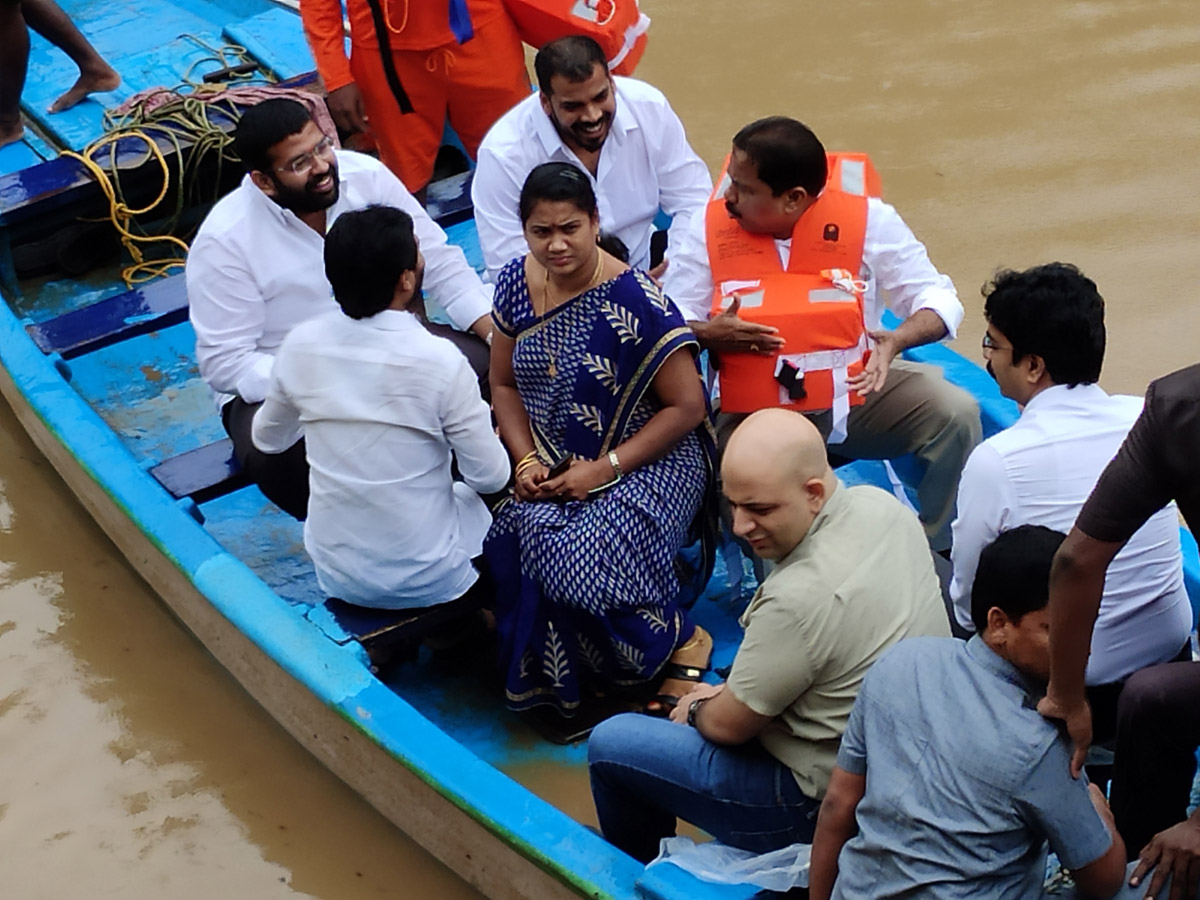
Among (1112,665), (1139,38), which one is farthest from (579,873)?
(1139,38)

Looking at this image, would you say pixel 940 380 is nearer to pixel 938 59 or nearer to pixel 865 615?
pixel 865 615

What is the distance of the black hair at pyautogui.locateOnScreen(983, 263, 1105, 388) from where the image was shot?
2.56 metres

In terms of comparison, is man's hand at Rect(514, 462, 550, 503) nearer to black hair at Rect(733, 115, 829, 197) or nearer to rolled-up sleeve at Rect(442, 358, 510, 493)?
rolled-up sleeve at Rect(442, 358, 510, 493)

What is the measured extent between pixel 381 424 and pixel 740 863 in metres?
1.11

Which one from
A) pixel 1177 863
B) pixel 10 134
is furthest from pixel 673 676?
pixel 10 134

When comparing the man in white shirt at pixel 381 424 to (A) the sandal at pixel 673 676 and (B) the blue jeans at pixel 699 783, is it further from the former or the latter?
(B) the blue jeans at pixel 699 783

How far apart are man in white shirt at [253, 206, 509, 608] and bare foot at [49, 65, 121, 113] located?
280cm

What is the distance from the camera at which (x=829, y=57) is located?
6590mm

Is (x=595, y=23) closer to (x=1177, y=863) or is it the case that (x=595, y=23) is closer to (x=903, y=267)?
(x=903, y=267)

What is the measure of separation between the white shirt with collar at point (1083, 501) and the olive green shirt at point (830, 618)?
0.30 meters

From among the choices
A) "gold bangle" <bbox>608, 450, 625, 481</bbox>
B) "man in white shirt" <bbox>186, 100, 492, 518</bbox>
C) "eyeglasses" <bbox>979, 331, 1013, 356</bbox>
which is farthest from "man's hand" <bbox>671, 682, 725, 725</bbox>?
"man in white shirt" <bbox>186, 100, 492, 518</bbox>

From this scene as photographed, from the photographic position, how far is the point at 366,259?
2861 mm

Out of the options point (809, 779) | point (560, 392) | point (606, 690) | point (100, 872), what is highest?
point (560, 392)

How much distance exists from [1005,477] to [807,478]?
19.1 inches
